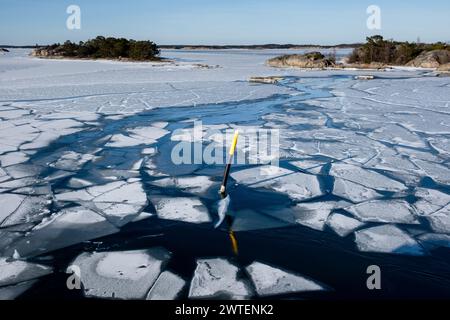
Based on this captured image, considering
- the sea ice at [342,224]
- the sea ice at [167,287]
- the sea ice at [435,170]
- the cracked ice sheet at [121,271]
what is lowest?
the sea ice at [167,287]

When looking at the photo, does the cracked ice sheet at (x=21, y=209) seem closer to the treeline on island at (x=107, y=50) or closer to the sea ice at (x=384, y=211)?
the sea ice at (x=384, y=211)

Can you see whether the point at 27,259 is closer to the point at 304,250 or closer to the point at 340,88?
the point at 304,250

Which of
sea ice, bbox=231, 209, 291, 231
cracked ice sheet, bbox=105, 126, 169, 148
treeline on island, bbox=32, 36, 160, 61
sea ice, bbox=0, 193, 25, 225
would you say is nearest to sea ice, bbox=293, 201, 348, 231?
sea ice, bbox=231, 209, 291, 231

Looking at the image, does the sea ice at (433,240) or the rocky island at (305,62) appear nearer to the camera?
the sea ice at (433,240)

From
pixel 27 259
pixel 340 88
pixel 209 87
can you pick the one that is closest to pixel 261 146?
pixel 27 259

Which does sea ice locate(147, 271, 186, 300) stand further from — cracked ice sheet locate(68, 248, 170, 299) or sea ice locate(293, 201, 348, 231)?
sea ice locate(293, 201, 348, 231)

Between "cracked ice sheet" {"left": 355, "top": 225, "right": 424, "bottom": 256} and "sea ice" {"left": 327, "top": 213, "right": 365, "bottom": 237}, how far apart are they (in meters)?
0.07

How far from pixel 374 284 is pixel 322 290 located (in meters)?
0.32

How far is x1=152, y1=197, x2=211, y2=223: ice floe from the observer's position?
10.7 ft

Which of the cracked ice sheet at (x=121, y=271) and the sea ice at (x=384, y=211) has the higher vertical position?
the sea ice at (x=384, y=211)

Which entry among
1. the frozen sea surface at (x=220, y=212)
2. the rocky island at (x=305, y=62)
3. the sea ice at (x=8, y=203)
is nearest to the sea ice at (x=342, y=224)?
the frozen sea surface at (x=220, y=212)

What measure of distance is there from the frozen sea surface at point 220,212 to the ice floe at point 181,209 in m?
0.02

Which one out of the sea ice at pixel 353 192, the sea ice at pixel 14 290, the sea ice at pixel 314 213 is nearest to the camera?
the sea ice at pixel 14 290

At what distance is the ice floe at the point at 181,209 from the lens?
326cm
